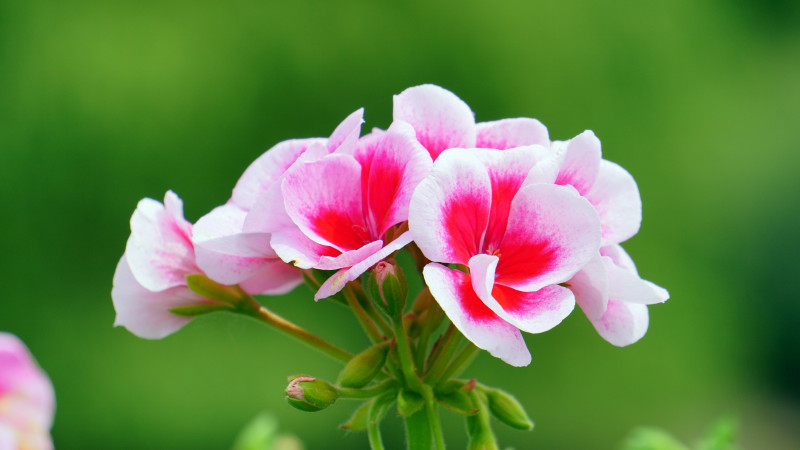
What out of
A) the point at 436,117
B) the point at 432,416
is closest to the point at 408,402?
the point at 432,416

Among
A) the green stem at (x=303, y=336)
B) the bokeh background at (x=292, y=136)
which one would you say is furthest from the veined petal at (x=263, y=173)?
the bokeh background at (x=292, y=136)

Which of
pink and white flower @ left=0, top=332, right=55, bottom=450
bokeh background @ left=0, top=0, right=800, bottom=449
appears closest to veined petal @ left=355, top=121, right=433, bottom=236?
pink and white flower @ left=0, top=332, right=55, bottom=450

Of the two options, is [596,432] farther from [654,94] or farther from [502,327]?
[502,327]

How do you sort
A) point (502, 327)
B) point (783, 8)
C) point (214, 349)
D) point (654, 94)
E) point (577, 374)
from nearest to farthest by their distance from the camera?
1. point (502, 327)
2. point (214, 349)
3. point (577, 374)
4. point (654, 94)
5. point (783, 8)

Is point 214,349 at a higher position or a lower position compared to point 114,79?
lower

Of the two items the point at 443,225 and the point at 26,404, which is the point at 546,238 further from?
the point at 26,404

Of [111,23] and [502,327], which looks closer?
[502,327]

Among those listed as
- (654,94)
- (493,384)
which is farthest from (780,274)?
(493,384)
